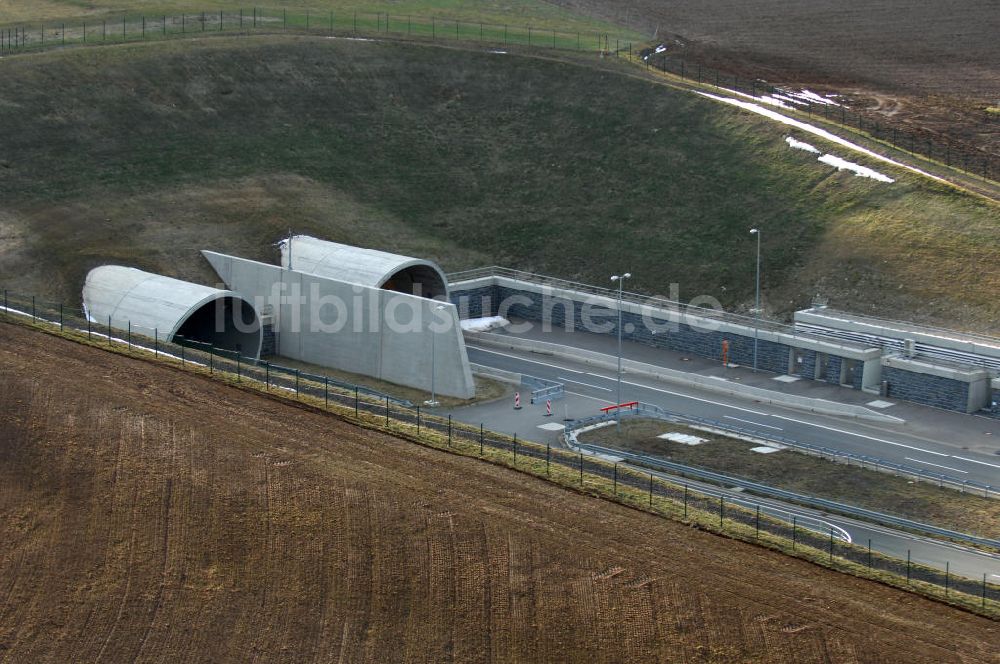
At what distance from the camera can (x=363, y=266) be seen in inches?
2430

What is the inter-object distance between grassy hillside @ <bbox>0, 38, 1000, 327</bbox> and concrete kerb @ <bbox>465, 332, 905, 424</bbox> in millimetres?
7851

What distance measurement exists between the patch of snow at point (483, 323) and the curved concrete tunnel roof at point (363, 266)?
4176mm

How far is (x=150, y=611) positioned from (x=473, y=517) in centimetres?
943

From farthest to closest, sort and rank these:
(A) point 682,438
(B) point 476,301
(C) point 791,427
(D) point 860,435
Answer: (B) point 476,301 → (C) point 791,427 → (D) point 860,435 → (A) point 682,438

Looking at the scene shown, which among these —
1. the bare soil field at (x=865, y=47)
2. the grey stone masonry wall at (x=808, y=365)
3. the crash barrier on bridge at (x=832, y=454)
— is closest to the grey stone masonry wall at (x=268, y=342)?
the crash barrier on bridge at (x=832, y=454)

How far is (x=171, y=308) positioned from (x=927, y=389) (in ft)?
109

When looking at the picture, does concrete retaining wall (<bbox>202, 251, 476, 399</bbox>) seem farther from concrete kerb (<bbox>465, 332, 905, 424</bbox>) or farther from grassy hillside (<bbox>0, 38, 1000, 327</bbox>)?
concrete kerb (<bbox>465, 332, 905, 424</bbox>)

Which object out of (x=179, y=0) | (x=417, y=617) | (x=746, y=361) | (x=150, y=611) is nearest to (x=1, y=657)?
(x=150, y=611)

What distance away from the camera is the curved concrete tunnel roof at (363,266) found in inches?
2405

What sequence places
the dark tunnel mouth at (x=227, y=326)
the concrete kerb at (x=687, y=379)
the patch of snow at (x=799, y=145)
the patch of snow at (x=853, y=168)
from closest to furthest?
1. the concrete kerb at (x=687, y=379)
2. the dark tunnel mouth at (x=227, y=326)
3. the patch of snow at (x=853, y=168)
4. the patch of snow at (x=799, y=145)

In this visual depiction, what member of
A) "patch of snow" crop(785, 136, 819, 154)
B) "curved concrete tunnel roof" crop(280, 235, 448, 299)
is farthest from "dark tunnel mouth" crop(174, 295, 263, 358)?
"patch of snow" crop(785, 136, 819, 154)

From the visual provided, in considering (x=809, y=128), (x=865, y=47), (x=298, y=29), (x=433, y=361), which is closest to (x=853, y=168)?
(x=809, y=128)

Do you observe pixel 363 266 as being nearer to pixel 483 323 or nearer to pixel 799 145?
pixel 483 323

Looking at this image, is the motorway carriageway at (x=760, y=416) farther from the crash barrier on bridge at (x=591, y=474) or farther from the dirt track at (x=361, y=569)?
the dirt track at (x=361, y=569)
